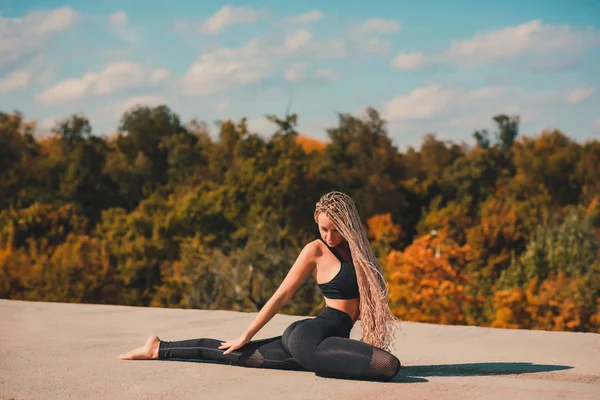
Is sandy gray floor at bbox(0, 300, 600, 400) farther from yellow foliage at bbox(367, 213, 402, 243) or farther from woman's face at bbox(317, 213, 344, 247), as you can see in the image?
yellow foliage at bbox(367, 213, 402, 243)

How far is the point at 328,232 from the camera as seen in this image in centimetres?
460

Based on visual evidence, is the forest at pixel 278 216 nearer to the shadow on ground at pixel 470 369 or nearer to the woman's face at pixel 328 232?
the shadow on ground at pixel 470 369

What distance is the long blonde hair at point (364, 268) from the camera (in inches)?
179

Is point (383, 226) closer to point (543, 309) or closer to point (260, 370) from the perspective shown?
point (543, 309)

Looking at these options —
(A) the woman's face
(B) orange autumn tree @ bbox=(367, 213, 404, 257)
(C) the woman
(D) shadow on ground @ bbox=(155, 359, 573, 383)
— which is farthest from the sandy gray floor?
(B) orange autumn tree @ bbox=(367, 213, 404, 257)

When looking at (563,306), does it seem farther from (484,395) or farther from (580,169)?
(580,169)

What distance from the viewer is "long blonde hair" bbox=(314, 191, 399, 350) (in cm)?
456

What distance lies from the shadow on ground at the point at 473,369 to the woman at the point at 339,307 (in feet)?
1.05

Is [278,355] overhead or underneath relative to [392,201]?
underneath

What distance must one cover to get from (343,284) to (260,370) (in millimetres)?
745

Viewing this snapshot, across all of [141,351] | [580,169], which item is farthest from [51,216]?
[141,351]

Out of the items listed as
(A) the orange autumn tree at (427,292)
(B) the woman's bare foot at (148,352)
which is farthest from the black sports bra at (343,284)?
(A) the orange autumn tree at (427,292)

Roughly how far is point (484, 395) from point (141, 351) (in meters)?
2.21

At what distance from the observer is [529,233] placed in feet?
130
